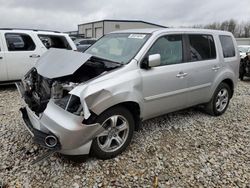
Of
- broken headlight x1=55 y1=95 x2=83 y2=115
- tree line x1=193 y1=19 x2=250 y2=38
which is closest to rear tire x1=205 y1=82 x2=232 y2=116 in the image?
broken headlight x1=55 y1=95 x2=83 y2=115

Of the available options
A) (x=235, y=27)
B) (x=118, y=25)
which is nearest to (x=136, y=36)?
(x=118, y=25)

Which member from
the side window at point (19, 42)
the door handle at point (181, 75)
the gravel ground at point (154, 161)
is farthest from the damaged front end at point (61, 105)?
the side window at point (19, 42)

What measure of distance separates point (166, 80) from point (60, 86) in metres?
1.58

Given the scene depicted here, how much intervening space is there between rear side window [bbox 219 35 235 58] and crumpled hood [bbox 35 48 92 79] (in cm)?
302

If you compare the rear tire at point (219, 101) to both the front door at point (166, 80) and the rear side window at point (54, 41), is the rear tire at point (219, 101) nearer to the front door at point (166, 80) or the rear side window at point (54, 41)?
the front door at point (166, 80)

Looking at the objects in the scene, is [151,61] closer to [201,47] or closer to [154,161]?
[154,161]

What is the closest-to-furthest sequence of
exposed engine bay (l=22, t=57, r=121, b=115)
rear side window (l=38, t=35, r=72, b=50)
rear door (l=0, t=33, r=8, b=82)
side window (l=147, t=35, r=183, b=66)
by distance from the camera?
exposed engine bay (l=22, t=57, r=121, b=115)
side window (l=147, t=35, r=183, b=66)
rear door (l=0, t=33, r=8, b=82)
rear side window (l=38, t=35, r=72, b=50)

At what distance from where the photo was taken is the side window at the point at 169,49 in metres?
3.65

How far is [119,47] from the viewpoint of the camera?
12.6ft

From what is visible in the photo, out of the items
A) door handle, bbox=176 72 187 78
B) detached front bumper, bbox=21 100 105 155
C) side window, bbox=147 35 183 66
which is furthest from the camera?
door handle, bbox=176 72 187 78

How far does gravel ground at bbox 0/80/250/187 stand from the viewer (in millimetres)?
2814

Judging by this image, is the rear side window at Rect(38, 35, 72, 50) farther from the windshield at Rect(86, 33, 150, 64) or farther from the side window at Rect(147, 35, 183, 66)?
the side window at Rect(147, 35, 183, 66)

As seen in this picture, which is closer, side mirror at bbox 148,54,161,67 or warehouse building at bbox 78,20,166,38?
side mirror at bbox 148,54,161,67

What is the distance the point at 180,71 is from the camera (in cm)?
383
